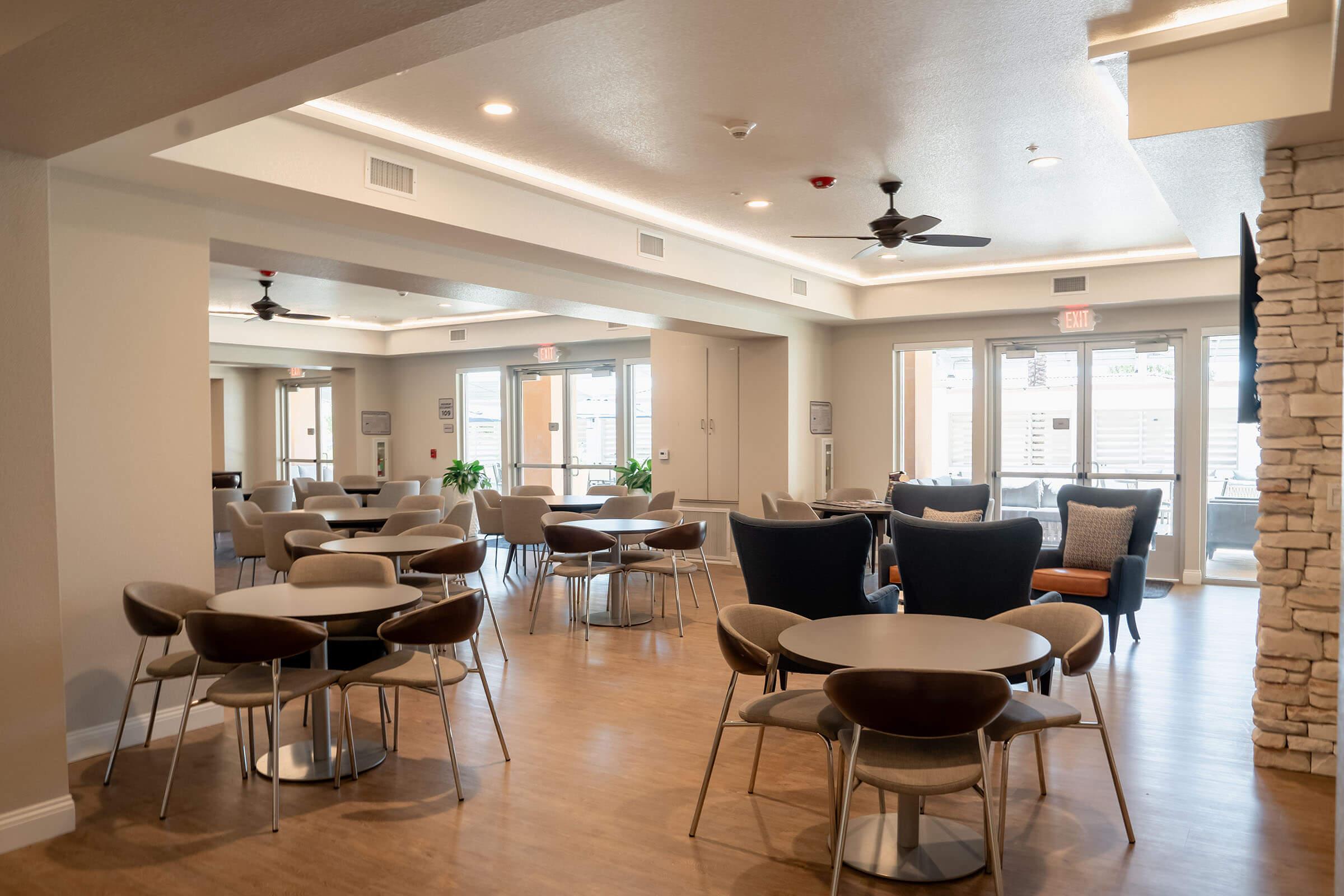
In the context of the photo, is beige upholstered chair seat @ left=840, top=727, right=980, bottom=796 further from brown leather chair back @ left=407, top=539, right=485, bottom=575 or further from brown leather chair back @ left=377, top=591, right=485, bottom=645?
brown leather chair back @ left=407, top=539, right=485, bottom=575

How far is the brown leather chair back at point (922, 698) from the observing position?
252 cm

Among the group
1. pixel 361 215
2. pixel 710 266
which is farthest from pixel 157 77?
pixel 710 266

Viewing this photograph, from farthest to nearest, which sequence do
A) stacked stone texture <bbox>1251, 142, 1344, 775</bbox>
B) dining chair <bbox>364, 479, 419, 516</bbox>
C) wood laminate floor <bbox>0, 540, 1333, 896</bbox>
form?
dining chair <bbox>364, 479, 419, 516</bbox> < stacked stone texture <bbox>1251, 142, 1344, 775</bbox> < wood laminate floor <bbox>0, 540, 1333, 896</bbox>

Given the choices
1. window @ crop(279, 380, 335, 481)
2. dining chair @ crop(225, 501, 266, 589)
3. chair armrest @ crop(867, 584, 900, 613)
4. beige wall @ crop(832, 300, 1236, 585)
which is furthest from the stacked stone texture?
window @ crop(279, 380, 335, 481)

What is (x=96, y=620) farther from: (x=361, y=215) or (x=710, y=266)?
(x=710, y=266)

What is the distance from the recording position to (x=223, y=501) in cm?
1046

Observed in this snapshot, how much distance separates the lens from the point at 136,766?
4.03 metres

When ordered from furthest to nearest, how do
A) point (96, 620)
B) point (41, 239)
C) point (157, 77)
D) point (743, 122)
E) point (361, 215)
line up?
point (361, 215), point (743, 122), point (96, 620), point (41, 239), point (157, 77)

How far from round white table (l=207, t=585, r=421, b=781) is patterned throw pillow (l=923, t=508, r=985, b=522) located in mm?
4194

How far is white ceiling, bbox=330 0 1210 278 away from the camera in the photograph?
145 inches

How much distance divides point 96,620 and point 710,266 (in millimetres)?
5079

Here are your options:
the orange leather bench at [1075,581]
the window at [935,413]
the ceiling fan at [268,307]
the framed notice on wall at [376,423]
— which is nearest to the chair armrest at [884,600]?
the orange leather bench at [1075,581]

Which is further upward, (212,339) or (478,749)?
(212,339)

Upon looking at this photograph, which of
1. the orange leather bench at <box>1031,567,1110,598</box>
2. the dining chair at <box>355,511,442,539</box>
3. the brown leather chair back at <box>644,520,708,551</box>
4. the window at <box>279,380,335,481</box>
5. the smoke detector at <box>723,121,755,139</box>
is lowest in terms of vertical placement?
the orange leather bench at <box>1031,567,1110,598</box>
